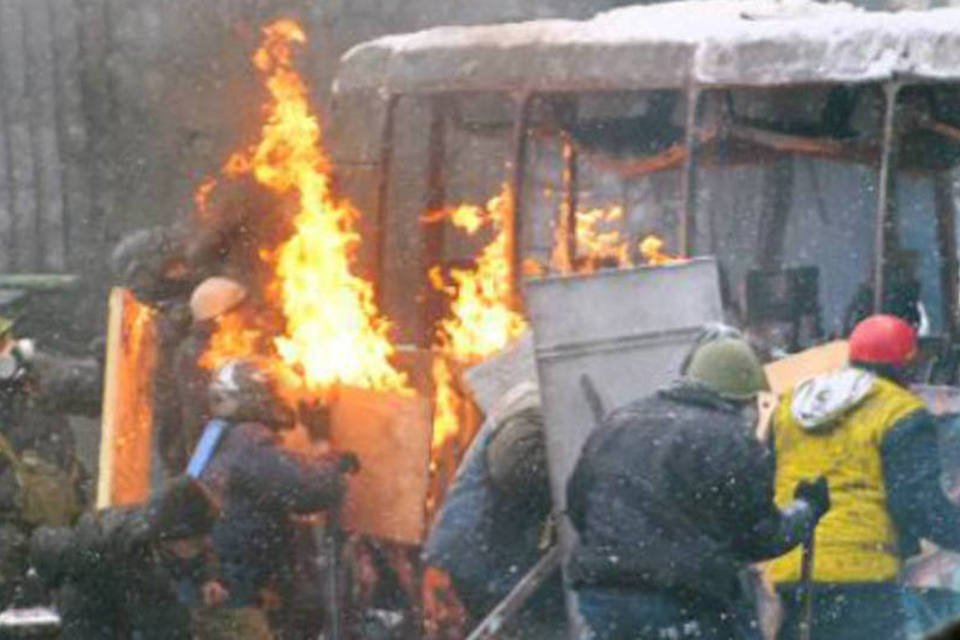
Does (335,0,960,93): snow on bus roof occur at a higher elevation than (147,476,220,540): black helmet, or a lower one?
higher

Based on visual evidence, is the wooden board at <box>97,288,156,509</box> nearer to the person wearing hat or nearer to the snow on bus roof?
the person wearing hat

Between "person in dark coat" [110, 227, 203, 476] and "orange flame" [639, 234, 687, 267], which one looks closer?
"person in dark coat" [110, 227, 203, 476]

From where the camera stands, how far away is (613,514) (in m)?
6.91

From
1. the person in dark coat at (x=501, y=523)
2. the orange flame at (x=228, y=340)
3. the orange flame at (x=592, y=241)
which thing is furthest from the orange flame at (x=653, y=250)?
the person in dark coat at (x=501, y=523)

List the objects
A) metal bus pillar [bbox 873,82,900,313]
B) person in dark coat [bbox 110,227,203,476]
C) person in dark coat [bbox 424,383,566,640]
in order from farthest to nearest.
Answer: person in dark coat [bbox 110,227,203,476] → metal bus pillar [bbox 873,82,900,313] → person in dark coat [bbox 424,383,566,640]

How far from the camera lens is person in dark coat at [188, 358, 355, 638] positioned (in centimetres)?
895

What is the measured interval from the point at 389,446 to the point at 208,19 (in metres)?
6.51

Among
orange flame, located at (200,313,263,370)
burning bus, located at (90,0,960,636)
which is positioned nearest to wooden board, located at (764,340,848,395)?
burning bus, located at (90,0,960,636)

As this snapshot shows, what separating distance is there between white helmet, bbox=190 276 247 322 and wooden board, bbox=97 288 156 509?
65 centimetres

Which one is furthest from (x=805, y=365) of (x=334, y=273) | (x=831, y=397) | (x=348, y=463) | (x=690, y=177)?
(x=334, y=273)

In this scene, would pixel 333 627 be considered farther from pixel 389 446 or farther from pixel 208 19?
pixel 208 19

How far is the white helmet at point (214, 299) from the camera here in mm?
10805

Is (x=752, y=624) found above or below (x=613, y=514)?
below

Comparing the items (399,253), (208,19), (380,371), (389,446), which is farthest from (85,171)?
(389,446)
